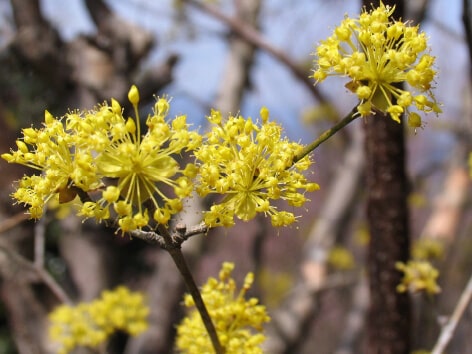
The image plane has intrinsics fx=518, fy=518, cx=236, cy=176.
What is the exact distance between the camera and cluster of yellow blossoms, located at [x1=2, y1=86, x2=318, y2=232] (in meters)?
0.97

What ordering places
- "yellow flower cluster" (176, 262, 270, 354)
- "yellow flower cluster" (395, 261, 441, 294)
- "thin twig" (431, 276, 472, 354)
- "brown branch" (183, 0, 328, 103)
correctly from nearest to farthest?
"yellow flower cluster" (176, 262, 270, 354) < "thin twig" (431, 276, 472, 354) < "yellow flower cluster" (395, 261, 441, 294) < "brown branch" (183, 0, 328, 103)

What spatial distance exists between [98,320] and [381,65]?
1927mm

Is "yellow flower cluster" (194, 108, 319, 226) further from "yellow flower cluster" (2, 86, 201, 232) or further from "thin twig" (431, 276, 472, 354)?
"thin twig" (431, 276, 472, 354)

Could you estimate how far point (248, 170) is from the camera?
1075 millimetres

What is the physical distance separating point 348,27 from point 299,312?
411 centimetres

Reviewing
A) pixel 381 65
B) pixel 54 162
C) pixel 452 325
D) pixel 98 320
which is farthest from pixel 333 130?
pixel 98 320

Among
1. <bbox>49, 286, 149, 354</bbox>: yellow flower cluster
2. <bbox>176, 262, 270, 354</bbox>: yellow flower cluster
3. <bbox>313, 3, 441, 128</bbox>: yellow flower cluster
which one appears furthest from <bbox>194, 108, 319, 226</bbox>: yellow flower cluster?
<bbox>49, 286, 149, 354</bbox>: yellow flower cluster

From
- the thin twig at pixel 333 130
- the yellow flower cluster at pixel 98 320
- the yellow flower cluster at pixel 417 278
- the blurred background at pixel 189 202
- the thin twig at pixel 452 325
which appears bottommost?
the thin twig at pixel 452 325

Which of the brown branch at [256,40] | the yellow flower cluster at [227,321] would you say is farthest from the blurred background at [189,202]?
the yellow flower cluster at [227,321]

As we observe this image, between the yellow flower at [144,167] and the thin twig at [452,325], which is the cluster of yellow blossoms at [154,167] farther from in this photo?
the thin twig at [452,325]

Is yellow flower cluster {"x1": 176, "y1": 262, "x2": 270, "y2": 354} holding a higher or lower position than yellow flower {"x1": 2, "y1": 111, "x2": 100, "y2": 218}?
lower

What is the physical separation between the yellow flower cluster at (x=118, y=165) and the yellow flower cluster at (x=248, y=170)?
6 centimetres

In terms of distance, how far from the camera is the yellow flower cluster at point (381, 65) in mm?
1023

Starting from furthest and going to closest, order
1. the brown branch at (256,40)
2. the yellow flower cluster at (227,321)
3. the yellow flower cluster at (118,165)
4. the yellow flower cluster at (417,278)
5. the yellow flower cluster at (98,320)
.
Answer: the brown branch at (256,40) < the yellow flower cluster at (98,320) < the yellow flower cluster at (417,278) < the yellow flower cluster at (227,321) < the yellow flower cluster at (118,165)
